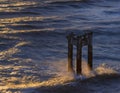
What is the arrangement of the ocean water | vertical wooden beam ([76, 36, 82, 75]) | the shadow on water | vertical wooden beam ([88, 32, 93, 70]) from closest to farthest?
the shadow on water
vertical wooden beam ([76, 36, 82, 75])
the ocean water
vertical wooden beam ([88, 32, 93, 70])

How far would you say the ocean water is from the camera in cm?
1614

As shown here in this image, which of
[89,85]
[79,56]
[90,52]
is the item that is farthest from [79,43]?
[89,85]

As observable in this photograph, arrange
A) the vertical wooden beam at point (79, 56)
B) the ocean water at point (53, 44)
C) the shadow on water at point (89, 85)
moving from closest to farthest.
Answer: the shadow on water at point (89, 85)
the vertical wooden beam at point (79, 56)
the ocean water at point (53, 44)

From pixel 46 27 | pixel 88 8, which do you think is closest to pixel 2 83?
pixel 46 27

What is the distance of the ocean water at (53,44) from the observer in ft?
53.0

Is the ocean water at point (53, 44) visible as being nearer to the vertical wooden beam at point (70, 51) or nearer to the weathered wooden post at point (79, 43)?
the vertical wooden beam at point (70, 51)

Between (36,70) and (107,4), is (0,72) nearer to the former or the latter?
(36,70)

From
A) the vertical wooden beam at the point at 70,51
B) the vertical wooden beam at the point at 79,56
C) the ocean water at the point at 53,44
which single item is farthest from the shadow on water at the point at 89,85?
the vertical wooden beam at the point at 70,51

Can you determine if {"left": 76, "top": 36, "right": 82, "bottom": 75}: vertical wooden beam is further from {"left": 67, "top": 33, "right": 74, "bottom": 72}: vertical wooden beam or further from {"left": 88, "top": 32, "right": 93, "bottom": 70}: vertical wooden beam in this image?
{"left": 88, "top": 32, "right": 93, "bottom": 70}: vertical wooden beam

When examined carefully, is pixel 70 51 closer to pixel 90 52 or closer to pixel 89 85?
pixel 90 52

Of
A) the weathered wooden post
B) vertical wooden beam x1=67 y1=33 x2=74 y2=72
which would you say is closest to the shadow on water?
the weathered wooden post

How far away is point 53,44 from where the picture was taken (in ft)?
71.5

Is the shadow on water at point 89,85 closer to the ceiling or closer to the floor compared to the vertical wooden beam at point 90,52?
closer to the floor

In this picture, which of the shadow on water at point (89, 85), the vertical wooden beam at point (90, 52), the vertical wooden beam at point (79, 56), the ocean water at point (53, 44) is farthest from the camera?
the vertical wooden beam at point (90, 52)
